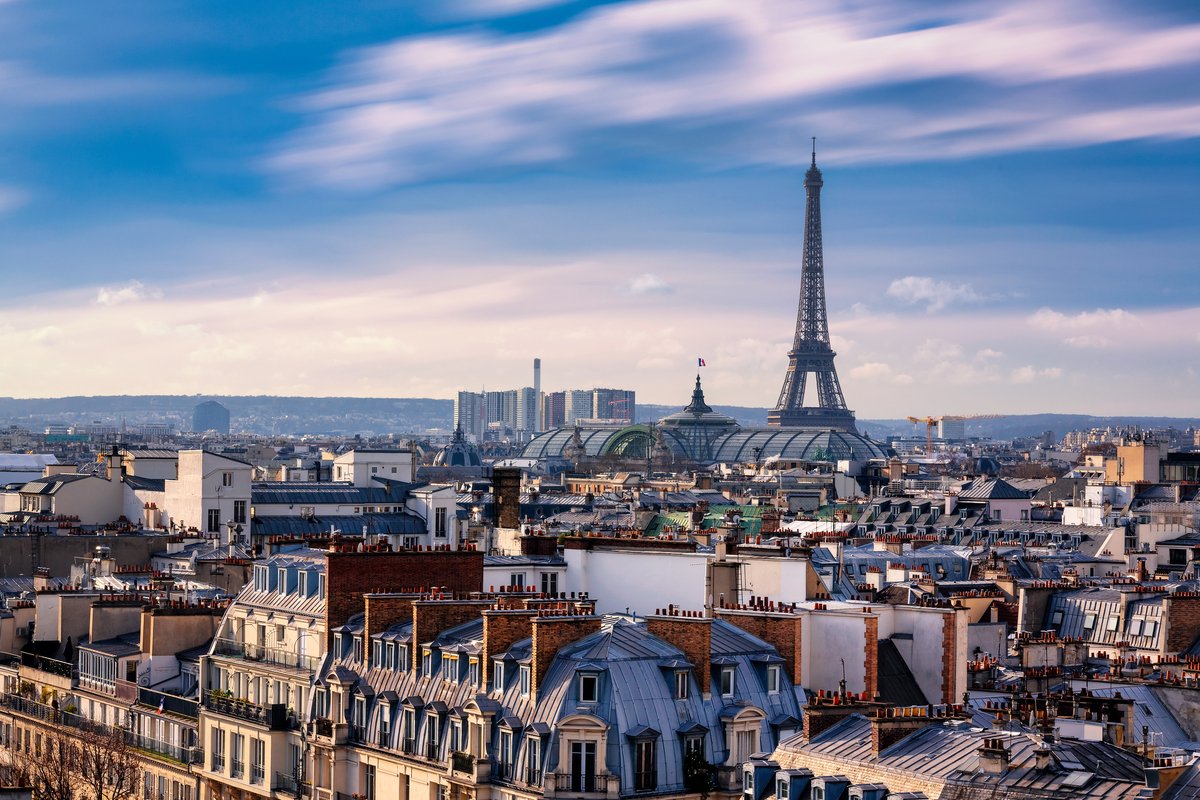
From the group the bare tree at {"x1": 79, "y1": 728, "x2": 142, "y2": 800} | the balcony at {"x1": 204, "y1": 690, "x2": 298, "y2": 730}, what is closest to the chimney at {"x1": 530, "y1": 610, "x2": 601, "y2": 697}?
the balcony at {"x1": 204, "y1": 690, "x2": 298, "y2": 730}

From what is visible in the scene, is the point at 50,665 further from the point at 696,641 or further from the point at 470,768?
the point at 696,641

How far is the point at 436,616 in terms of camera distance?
34.3 metres

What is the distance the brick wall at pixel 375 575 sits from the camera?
36688 millimetres

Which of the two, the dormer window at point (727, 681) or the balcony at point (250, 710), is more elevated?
the dormer window at point (727, 681)

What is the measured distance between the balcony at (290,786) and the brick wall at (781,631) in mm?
7461

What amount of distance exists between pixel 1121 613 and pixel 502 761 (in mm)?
25354

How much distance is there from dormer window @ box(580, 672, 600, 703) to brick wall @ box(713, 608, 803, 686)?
12.7 ft

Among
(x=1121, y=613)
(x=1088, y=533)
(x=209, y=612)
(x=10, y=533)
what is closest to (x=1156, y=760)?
(x=209, y=612)

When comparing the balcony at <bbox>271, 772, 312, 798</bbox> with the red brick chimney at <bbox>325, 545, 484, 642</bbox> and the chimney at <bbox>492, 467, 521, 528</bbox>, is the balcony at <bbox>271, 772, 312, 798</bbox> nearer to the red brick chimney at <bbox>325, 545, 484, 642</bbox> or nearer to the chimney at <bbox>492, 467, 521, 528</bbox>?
the red brick chimney at <bbox>325, 545, 484, 642</bbox>

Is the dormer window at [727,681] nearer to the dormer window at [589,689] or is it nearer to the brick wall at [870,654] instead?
the brick wall at [870,654]

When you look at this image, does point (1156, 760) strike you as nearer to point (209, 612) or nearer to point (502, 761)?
point (502, 761)

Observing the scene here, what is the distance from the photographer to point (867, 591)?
5175 cm

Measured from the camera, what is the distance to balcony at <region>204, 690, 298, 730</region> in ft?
121

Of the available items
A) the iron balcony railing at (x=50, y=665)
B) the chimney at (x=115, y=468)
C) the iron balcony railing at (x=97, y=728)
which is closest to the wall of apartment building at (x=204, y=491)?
the chimney at (x=115, y=468)
